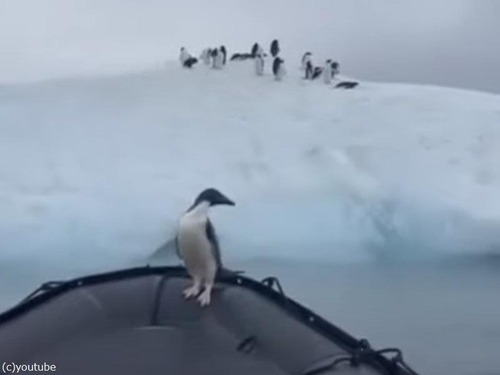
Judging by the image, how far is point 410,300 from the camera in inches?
164

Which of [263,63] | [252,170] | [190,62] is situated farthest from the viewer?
[190,62]

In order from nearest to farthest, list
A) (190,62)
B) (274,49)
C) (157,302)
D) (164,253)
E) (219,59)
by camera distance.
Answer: (157,302) → (164,253) → (190,62) → (219,59) → (274,49)

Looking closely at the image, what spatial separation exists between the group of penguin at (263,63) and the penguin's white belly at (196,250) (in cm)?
495

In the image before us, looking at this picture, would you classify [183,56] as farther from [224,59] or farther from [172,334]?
[172,334]

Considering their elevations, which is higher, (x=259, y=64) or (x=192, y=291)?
(x=192, y=291)

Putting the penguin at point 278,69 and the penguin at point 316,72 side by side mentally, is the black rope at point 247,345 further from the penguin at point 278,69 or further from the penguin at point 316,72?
the penguin at point 316,72

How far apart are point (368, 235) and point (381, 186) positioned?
57cm

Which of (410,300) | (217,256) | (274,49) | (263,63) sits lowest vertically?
(274,49)

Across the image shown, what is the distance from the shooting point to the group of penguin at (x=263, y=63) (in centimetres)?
827

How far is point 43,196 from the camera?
535 centimetres

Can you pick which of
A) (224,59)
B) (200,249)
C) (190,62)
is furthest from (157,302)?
(224,59)

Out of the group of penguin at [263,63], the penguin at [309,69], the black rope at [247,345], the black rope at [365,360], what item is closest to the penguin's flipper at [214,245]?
the black rope at [247,345]

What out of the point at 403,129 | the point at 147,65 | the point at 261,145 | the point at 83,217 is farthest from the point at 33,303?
the point at 147,65

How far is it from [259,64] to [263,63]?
0.35 feet
